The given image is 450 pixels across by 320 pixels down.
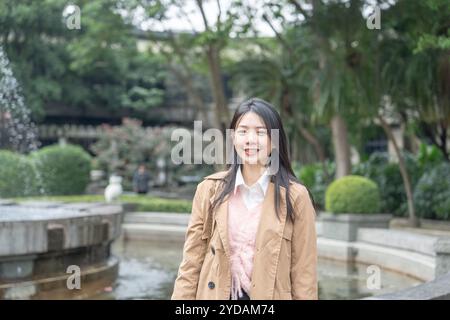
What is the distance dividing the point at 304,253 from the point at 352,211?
9527mm

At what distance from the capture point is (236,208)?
3066 millimetres

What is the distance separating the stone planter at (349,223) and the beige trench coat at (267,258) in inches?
367

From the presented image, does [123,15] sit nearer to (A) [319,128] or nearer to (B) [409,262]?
(A) [319,128]

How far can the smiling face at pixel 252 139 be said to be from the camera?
306 cm

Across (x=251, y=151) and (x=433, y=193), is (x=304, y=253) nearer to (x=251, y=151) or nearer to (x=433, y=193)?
(x=251, y=151)

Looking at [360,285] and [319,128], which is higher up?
[319,128]

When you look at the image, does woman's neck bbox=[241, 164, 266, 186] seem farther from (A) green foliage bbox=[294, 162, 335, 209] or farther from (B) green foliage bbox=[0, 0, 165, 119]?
(B) green foliage bbox=[0, 0, 165, 119]

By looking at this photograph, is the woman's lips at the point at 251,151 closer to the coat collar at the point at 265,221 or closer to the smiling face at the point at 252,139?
the smiling face at the point at 252,139

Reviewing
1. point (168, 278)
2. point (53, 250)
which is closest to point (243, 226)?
point (53, 250)

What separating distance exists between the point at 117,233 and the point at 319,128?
60.3ft

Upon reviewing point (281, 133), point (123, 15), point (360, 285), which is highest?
point (123, 15)

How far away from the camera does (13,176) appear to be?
19.4 metres
